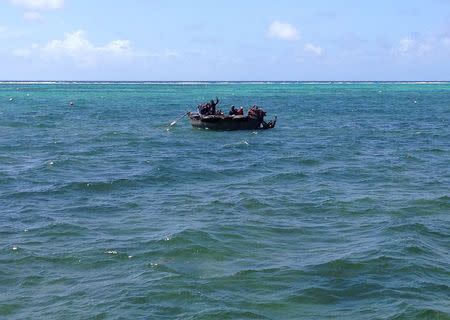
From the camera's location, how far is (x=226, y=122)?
42375mm

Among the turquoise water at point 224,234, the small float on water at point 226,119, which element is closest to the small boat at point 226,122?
the small float on water at point 226,119

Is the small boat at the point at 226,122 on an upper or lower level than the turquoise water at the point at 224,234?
upper

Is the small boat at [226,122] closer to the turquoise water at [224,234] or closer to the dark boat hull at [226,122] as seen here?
the dark boat hull at [226,122]

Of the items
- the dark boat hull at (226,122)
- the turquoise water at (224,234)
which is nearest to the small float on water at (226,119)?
the dark boat hull at (226,122)

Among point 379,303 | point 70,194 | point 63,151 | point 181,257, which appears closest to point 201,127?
point 63,151

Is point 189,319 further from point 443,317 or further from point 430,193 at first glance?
point 430,193

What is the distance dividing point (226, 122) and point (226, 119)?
0.29 metres

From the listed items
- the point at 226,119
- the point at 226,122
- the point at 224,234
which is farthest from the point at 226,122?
the point at 224,234

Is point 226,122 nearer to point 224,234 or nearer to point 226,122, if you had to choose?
point 226,122

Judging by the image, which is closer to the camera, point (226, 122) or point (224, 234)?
point (224, 234)

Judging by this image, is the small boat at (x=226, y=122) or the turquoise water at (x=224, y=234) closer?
the turquoise water at (x=224, y=234)

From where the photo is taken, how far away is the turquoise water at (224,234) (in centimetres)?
1198

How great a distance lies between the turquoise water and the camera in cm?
1198

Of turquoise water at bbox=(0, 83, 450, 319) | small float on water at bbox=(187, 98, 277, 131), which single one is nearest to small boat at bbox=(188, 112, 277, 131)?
small float on water at bbox=(187, 98, 277, 131)
